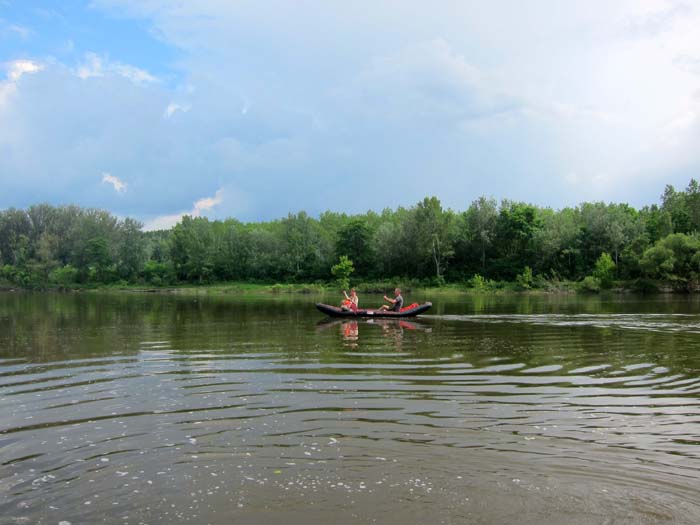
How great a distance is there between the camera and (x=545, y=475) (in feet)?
23.8

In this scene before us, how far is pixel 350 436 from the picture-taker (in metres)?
8.87

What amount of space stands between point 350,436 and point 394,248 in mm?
81813

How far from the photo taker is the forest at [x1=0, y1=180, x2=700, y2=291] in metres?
75.5

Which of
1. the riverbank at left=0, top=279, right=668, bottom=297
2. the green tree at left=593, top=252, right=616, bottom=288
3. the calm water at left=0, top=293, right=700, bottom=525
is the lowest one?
the calm water at left=0, top=293, right=700, bottom=525

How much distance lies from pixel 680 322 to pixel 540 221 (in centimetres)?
6122

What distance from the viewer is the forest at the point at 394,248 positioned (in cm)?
7550

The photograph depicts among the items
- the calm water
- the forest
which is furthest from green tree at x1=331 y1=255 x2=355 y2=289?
the calm water

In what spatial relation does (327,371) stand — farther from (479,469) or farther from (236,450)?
(479,469)

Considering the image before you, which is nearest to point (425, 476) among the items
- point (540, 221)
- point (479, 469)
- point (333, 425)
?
point (479, 469)

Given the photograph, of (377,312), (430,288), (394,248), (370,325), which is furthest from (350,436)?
(394,248)

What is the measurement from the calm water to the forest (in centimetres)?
5846

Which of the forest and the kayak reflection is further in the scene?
the forest

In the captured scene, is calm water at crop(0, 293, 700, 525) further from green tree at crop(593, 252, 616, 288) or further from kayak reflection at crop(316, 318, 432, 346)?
green tree at crop(593, 252, 616, 288)

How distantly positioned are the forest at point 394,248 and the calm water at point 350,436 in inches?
2301
